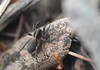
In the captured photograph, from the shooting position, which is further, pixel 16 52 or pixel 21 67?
pixel 16 52

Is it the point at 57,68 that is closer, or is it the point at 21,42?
the point at 57,68

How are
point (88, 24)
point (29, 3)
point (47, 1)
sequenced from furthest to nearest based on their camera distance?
point (47, 1) → point (29, 3) → point (88, 24)

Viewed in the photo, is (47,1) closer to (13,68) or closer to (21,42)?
(21,42)

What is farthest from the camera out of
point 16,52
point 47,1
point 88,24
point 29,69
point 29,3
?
point 47,1

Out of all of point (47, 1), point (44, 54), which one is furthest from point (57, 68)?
point (47, 1)

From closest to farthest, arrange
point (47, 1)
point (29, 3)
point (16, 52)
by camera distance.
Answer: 1. point (16, 52)
2. point (29, 3)
3. point (47, 1)

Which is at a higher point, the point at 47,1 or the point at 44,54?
the point at 47,1

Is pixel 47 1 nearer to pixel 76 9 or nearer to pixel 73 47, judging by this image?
pixel 73 47

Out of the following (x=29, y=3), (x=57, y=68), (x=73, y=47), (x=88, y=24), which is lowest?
(x=57, y=68)

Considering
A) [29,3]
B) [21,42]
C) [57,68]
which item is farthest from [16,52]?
[29,3]

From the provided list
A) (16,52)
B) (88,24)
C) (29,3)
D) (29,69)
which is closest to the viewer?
(88,24)
